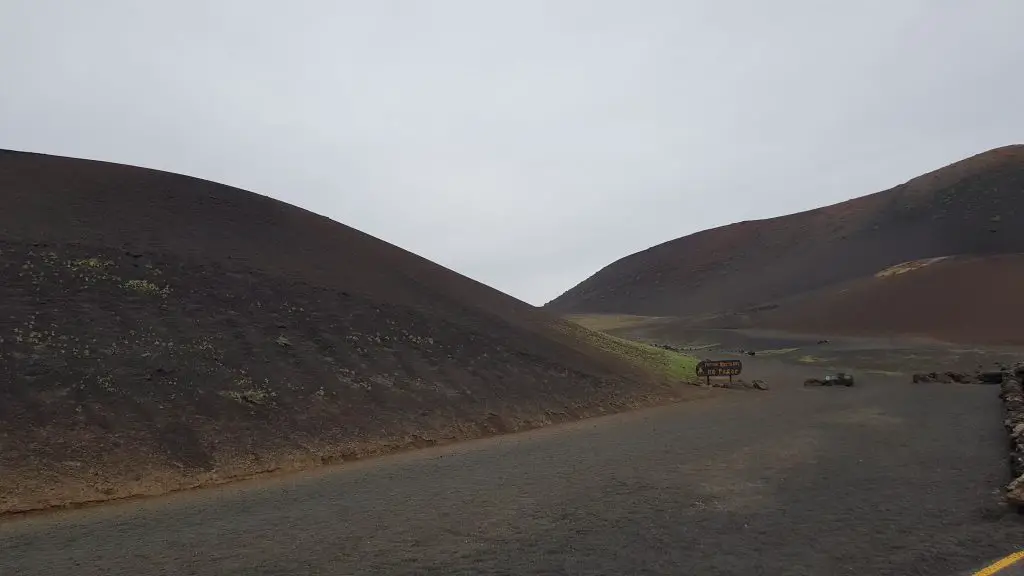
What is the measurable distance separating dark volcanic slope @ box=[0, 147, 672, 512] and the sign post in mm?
4896

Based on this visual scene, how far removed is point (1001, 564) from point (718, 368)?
95.0ft

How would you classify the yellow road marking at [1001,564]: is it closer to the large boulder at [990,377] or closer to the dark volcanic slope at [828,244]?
the large boulder at [990,377]

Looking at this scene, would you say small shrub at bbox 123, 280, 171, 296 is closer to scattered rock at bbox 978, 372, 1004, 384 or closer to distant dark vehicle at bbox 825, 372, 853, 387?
distant dark vehicle at bbox 825, 372, 853, 387

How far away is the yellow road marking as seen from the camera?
720 centimetres

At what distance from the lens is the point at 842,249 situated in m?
105

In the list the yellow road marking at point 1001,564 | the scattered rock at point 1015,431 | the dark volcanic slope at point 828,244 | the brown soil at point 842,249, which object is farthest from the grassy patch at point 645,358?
the dark volcanic slope at point 828,244

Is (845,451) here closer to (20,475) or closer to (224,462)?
(224,462)

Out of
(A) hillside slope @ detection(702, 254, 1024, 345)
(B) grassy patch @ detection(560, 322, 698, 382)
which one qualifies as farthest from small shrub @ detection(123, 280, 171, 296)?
(A) hillside slope @ detection(702, 254, 1024, 345)

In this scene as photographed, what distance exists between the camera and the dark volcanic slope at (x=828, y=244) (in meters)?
89.1

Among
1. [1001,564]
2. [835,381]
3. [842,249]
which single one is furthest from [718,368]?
[842,249]

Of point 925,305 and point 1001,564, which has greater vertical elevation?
point 925,305

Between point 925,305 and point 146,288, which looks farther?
point 925,305

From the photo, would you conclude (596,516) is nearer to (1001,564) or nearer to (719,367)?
(1001,564)

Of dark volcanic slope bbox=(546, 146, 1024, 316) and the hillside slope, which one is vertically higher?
dark volcanic slope bbox=(546, 146, 1024, 316)
